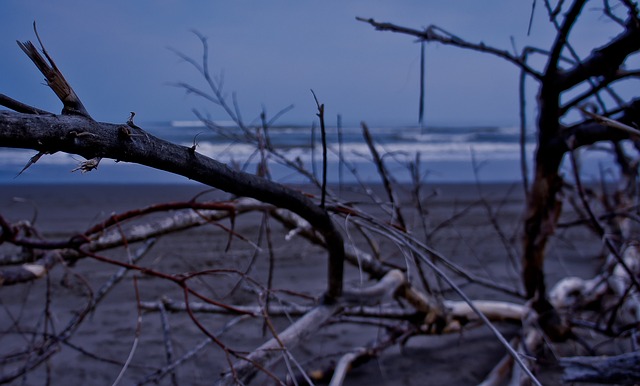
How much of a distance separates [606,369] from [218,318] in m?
2.30

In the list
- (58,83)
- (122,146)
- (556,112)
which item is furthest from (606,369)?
(58,83)

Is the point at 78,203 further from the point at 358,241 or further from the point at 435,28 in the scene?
the point at 435,28

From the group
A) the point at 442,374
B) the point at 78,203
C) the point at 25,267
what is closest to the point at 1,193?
the point at 78,203

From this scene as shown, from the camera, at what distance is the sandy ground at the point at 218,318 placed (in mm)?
2568

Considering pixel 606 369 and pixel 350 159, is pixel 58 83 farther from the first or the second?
pixel 350 159

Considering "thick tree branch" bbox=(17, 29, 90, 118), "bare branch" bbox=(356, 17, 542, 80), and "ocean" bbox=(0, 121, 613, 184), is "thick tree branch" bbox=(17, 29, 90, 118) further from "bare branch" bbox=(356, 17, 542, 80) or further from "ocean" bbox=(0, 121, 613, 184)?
"ocean" bbox=(0, 121, 613, 184)

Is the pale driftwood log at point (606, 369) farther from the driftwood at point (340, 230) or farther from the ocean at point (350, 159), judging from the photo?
the ocean at point (350, 159)

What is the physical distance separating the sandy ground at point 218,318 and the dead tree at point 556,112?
303mm

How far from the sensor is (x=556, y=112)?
1.95m

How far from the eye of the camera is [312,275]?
4.31m

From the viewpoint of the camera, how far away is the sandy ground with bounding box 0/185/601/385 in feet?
8.43

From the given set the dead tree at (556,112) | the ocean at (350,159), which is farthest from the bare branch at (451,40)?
the ocean at (350,159)

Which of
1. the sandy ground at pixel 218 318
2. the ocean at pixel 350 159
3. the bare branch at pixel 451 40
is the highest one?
the bare branch at pixel 451 40

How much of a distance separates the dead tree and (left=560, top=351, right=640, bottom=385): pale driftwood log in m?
0.44
